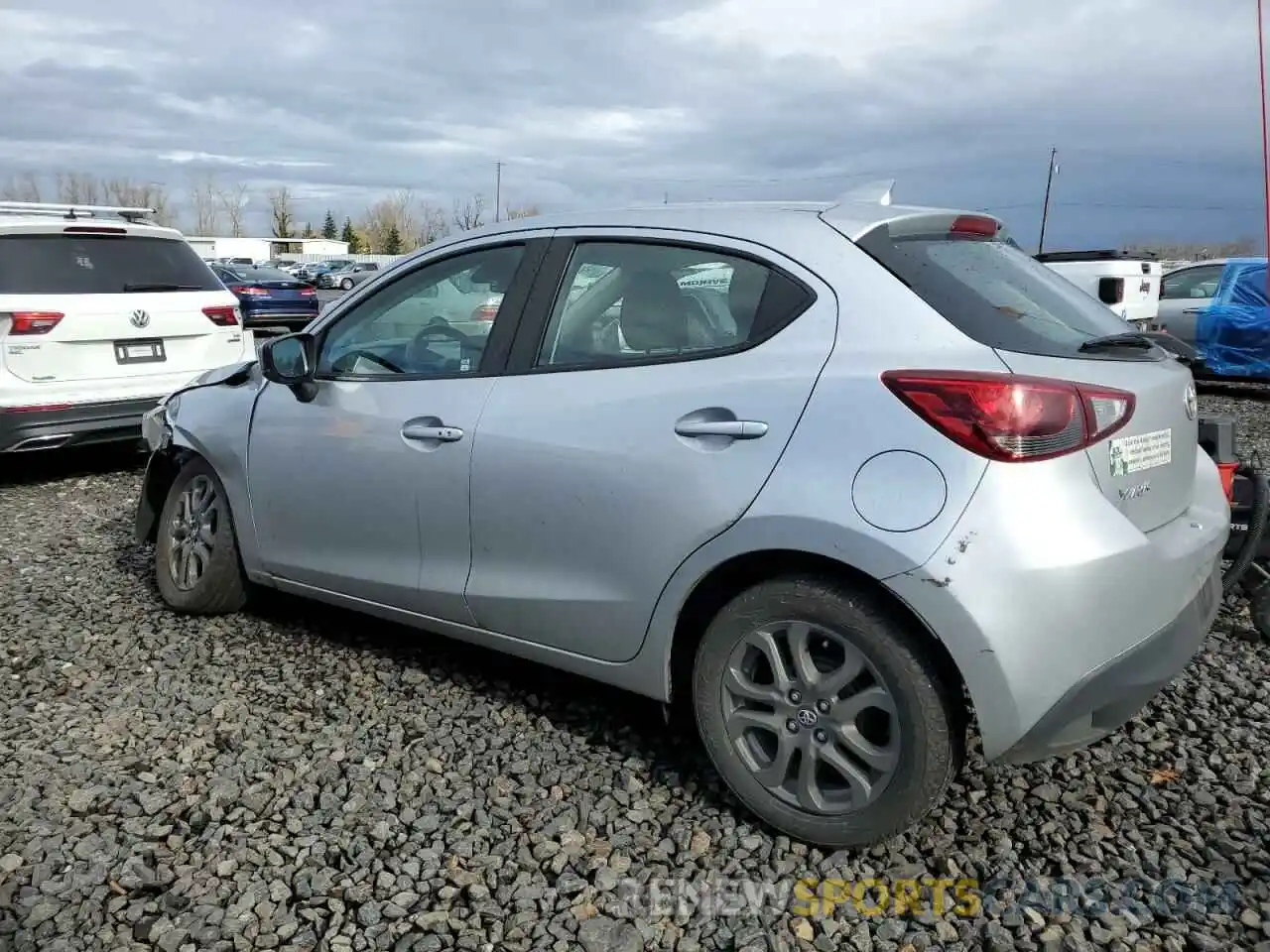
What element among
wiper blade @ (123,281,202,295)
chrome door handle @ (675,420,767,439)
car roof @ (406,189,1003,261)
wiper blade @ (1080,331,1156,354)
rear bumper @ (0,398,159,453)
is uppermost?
car roof @ (406,189,1003,261)

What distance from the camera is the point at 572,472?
2852mm

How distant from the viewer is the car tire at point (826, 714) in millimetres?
2391

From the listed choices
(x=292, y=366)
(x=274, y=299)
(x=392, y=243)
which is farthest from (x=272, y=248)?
(x=292, y=366)

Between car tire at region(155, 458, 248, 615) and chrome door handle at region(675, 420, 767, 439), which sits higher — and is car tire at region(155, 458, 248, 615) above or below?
below

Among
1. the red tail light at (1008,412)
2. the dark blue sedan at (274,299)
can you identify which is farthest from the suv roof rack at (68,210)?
the dark blue sedan at (274,299)

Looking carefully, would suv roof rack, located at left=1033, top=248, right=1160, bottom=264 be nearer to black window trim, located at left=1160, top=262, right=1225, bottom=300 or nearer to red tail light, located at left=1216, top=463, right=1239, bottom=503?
black window trim, located at left=1160, top=262, right=1225, bottom=300

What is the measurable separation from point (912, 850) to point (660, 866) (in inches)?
26.3

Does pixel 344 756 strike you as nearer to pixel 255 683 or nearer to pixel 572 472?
pixel 255 683

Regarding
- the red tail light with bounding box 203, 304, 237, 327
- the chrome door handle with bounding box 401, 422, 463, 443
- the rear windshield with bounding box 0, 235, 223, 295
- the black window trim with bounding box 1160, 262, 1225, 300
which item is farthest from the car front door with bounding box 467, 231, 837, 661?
the black window trim with bounding box 1160, 262, 1225, 300

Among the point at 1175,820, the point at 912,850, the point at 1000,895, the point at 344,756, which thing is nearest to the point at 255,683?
the point at 344,756

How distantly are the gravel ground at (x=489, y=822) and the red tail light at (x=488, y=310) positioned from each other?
134 cm

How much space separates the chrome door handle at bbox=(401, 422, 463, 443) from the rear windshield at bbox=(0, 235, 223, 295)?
4.19 metres

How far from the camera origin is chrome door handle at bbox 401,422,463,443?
10.3 feet

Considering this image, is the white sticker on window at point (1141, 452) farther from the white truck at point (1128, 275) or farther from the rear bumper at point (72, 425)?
the white truck at point (1128, 275)
